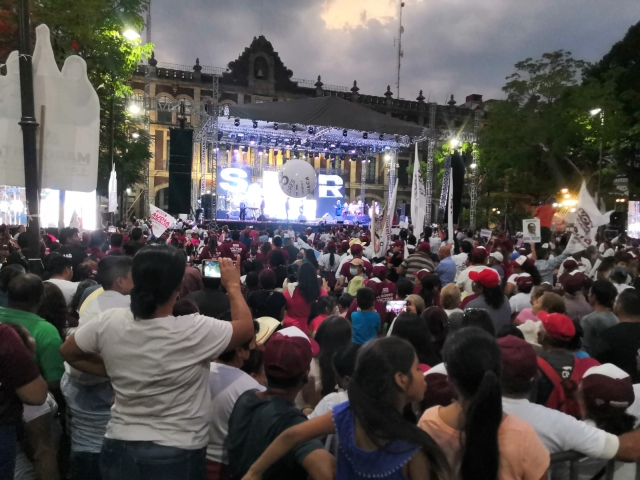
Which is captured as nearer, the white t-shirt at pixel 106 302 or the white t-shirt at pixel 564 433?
the white t-shirt at pixel 564 433

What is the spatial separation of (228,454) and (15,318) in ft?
5.01

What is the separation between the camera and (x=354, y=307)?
5441 millimetres

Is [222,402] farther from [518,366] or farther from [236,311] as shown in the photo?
[518,366]

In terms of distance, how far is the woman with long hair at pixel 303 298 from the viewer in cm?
561

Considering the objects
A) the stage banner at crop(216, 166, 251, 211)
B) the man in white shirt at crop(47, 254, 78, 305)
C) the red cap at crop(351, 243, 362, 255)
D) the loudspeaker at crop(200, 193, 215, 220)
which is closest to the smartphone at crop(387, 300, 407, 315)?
the man in white shirt at crop(47, 254, 78, 305)

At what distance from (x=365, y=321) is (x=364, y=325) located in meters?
0.03

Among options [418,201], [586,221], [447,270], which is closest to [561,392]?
[447,270]

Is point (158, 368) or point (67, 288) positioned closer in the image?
point (158, 368)

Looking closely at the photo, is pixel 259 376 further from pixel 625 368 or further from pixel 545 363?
pixel 625 368

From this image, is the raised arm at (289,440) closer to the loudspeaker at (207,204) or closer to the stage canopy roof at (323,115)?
the stage canopy roof at (323,115)

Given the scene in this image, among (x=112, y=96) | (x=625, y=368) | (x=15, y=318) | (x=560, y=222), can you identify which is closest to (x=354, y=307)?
(x=625, y=368)

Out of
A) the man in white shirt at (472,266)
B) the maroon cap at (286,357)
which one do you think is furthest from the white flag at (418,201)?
the maroon cap at (286,357)

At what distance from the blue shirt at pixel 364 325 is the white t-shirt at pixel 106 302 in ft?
6.44

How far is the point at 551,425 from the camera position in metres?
2.26
